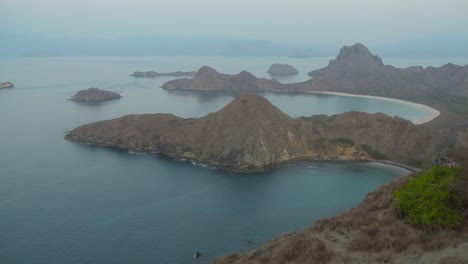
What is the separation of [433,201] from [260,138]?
2436 inches

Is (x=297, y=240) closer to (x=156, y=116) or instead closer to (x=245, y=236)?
(x=245, y=236)

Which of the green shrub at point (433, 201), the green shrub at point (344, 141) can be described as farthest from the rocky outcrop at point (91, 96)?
the green shrub at point (433, 201)

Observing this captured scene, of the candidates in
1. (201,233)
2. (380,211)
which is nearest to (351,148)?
(201,233)

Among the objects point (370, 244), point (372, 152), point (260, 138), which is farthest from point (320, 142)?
point (370, 244)

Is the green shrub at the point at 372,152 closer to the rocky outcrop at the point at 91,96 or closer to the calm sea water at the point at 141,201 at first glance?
the calm sea water at the point at 141,201

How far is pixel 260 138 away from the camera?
85.1 m

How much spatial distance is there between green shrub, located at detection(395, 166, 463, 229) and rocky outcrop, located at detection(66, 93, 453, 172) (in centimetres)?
5397

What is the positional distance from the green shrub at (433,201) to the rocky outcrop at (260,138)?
54.0 metres

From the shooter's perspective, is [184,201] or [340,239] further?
[184,201]

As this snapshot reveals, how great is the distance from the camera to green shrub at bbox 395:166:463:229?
75.5 ft

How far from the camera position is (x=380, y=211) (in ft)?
93.9

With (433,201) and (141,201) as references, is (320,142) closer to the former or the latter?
(141,201)

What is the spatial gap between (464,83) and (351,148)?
434ft

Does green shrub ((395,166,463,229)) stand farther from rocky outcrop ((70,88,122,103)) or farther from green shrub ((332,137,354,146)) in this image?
rocky outcrop ((70,88,122,103))
